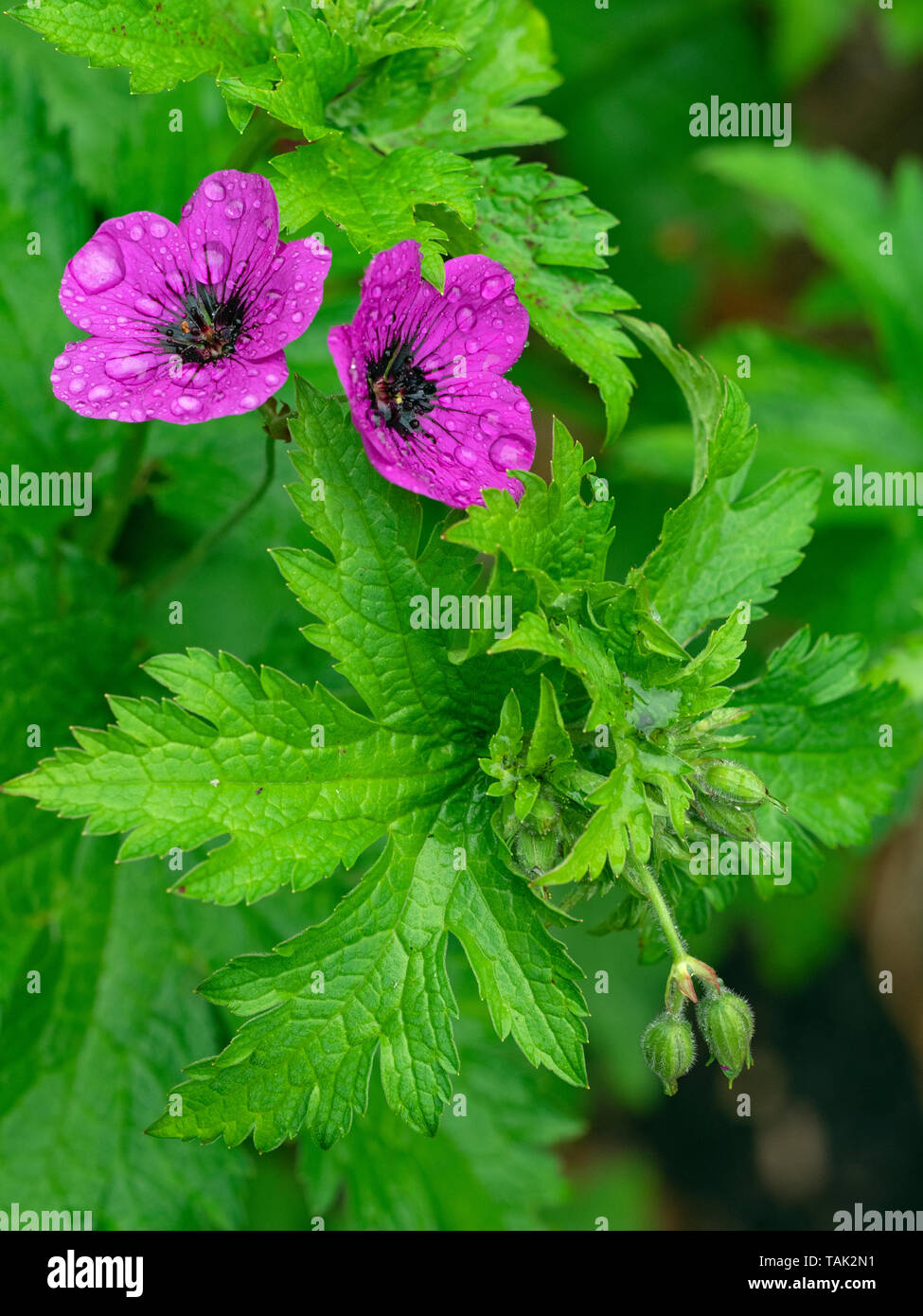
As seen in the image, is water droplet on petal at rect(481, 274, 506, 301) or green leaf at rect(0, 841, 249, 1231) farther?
green leaf at rect(0, 841, 249, 1231)

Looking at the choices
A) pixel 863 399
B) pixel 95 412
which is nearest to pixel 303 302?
pixel 95 412

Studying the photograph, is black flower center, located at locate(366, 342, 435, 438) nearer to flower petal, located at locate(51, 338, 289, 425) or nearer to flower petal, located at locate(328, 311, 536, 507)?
flower petal, located at locate(328, 311, 536, 507)

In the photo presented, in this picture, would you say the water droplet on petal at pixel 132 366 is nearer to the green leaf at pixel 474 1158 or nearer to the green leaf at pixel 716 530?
the green leaf at pixel 716 530

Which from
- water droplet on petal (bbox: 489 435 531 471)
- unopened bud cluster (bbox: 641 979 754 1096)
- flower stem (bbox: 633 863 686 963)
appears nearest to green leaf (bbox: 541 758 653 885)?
flower stem (bbox: 633 863 686 963)

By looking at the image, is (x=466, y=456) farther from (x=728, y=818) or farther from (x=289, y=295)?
(x=728, y=818)

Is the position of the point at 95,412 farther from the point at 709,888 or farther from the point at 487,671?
the point at 709,888

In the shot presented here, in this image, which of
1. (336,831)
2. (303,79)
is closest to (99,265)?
(303,79)
